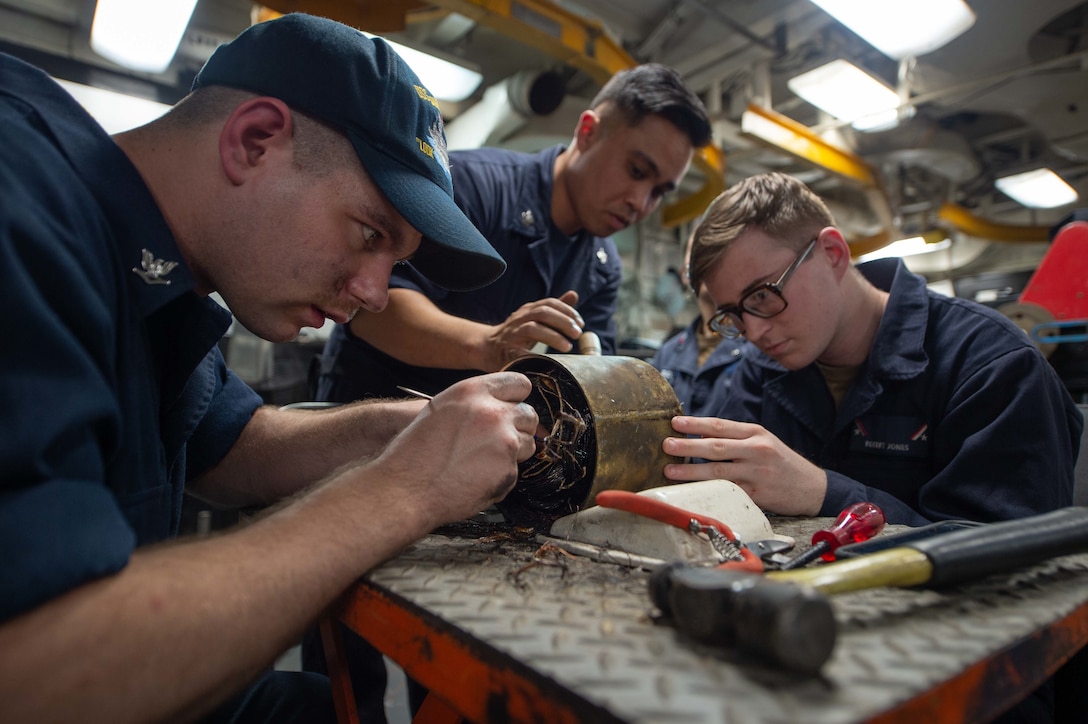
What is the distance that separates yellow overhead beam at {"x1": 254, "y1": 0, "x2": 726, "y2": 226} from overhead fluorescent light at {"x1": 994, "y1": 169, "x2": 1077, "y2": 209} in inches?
202

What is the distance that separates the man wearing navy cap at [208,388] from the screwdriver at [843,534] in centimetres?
41

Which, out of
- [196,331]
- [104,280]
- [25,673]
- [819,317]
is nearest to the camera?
[25,673]

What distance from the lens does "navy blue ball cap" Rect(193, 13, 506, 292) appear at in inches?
34.0

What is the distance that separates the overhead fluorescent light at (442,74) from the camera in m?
3.03

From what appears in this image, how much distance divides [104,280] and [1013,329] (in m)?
1.63

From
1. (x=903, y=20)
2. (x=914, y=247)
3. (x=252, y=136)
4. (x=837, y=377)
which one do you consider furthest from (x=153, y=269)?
(x=914, y=247)

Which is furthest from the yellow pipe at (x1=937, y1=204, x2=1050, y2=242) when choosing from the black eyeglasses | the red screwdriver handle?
the red screwdriver handle

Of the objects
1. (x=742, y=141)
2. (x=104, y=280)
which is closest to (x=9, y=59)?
(x=104, y=280)

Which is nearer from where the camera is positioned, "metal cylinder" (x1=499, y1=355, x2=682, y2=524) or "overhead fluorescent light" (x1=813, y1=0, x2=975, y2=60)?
"metal cylinder" (x1=499, y1=355, x2=682, y2=524)

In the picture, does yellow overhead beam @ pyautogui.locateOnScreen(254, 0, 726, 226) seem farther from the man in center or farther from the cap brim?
the cap brim

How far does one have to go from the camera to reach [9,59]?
0.70 metres

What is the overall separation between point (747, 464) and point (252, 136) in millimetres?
984

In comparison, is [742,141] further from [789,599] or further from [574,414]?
[789,599]

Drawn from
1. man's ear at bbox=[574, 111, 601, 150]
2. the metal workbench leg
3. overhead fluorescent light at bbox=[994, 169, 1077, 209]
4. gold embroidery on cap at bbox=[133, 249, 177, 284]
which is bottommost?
the metal workbench leg
